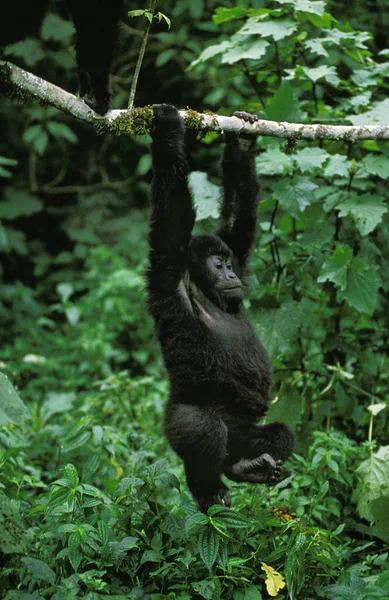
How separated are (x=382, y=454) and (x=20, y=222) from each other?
6.84 meters

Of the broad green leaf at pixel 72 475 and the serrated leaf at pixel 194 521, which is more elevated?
the broad green leaf at pixel 72 475

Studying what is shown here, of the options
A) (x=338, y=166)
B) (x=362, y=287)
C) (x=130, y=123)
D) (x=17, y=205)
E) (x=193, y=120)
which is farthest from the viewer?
(x=17, y=205)

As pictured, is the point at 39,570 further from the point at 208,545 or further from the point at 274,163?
the point at 274,163

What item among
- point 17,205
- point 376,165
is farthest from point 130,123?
point 17,205

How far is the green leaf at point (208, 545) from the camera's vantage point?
10.3 ft

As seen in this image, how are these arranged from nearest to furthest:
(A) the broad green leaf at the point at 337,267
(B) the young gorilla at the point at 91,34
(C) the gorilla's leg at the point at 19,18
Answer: (B) the young gorilla at the point at 91,34, (C) the gorilla's leg at the point at 19,18, (A) the broad green leaf at the point at 337,267

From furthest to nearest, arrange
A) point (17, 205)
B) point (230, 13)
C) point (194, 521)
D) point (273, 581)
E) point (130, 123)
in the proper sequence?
1. point (17, 205)
2. point (230, 13)
3. point (130, 123)
4. point (273, 581)
5. point (194, 521)

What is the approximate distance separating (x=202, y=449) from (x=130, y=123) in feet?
5.44

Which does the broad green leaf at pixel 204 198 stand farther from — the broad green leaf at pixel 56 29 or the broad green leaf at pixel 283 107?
the broad green leaf at pixel 56 29

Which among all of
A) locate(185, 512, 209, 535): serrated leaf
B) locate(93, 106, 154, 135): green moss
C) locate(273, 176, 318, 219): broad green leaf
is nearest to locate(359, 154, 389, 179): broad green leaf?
locate(273, 176, 318, 219): broad green leaf

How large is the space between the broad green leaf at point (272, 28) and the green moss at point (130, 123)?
1.56 m

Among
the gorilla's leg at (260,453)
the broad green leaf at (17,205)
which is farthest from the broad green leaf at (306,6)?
the broad green leaf at (17,205)

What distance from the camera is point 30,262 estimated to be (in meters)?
9.70

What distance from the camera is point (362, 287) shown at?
440 cm
